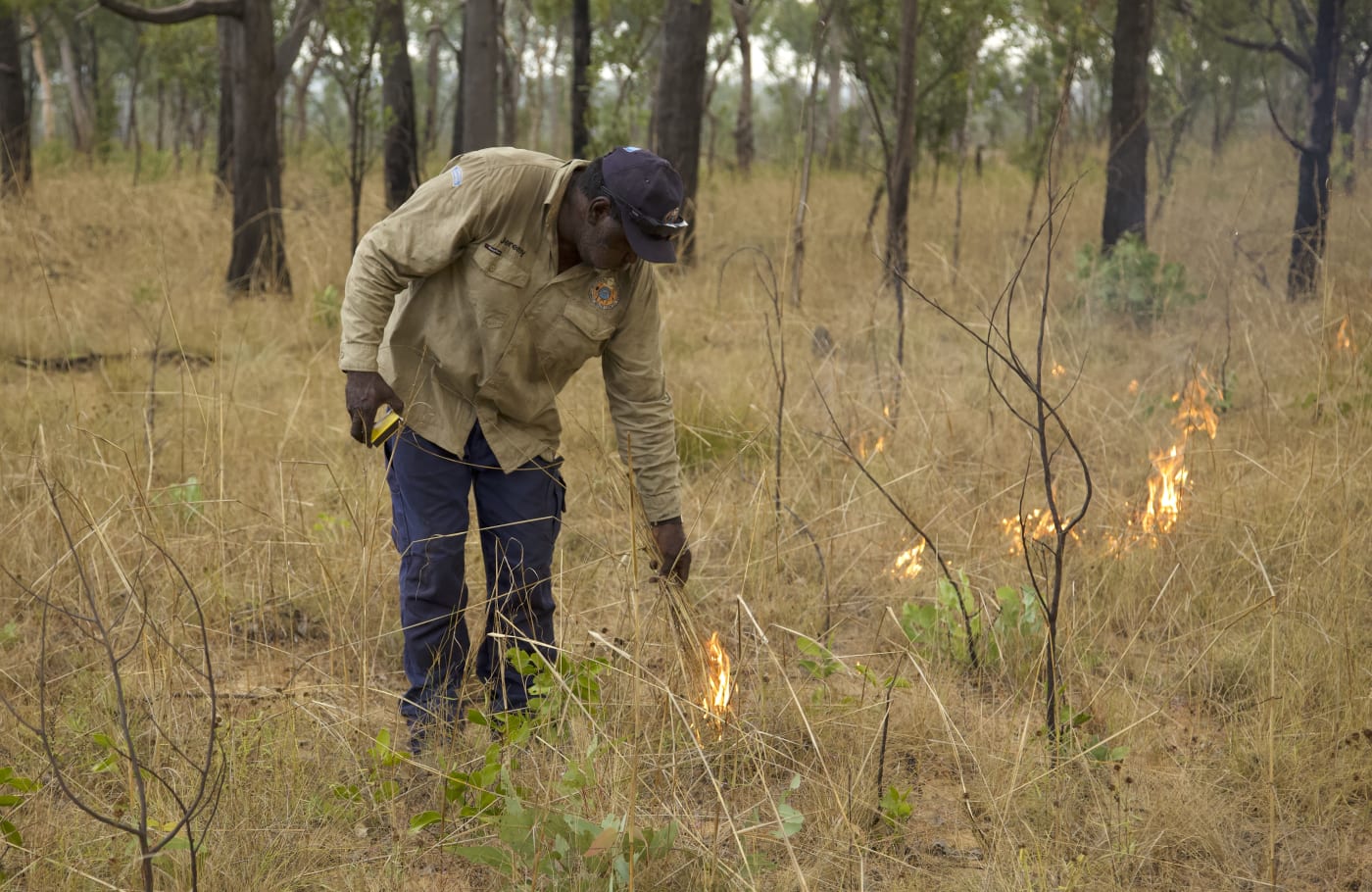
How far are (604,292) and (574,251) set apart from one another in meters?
0.12

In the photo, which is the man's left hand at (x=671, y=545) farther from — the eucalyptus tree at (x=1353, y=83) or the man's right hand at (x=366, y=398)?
the eucalyptus tree at (x=1353, y=83)

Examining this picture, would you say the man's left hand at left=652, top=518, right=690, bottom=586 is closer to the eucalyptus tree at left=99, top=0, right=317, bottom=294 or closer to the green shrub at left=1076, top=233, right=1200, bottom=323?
the green shrub at left=1076, top=233, right=1200, bottom=323

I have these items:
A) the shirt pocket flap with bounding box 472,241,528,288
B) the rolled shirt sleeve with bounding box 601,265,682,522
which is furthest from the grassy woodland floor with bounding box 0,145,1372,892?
the shirt pocket flap with bounding box 472,241,528,288

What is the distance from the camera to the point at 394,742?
289cm

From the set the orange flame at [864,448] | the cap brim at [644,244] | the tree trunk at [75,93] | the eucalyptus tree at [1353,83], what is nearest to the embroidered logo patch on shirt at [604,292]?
the cap brim at [644,244]

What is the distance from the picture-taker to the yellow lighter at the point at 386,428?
2869 millimetres

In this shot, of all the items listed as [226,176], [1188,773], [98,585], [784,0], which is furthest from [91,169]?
[784,0]

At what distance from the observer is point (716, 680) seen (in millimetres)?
2789

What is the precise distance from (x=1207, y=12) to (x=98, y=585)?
1570 centimetres

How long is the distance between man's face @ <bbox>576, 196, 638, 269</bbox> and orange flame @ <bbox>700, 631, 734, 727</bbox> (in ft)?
2.86

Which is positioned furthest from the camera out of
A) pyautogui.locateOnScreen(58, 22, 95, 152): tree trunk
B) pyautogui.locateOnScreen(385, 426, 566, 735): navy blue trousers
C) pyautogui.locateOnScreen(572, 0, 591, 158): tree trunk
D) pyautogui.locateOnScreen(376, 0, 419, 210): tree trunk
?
pyautogui.locateOnScreen(58, 22, 95, 152): tree trunk

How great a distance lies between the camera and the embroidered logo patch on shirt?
9.31 feet

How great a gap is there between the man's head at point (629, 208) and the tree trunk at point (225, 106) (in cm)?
786

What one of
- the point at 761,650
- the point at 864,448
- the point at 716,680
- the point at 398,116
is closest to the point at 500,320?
the point at 716,680
